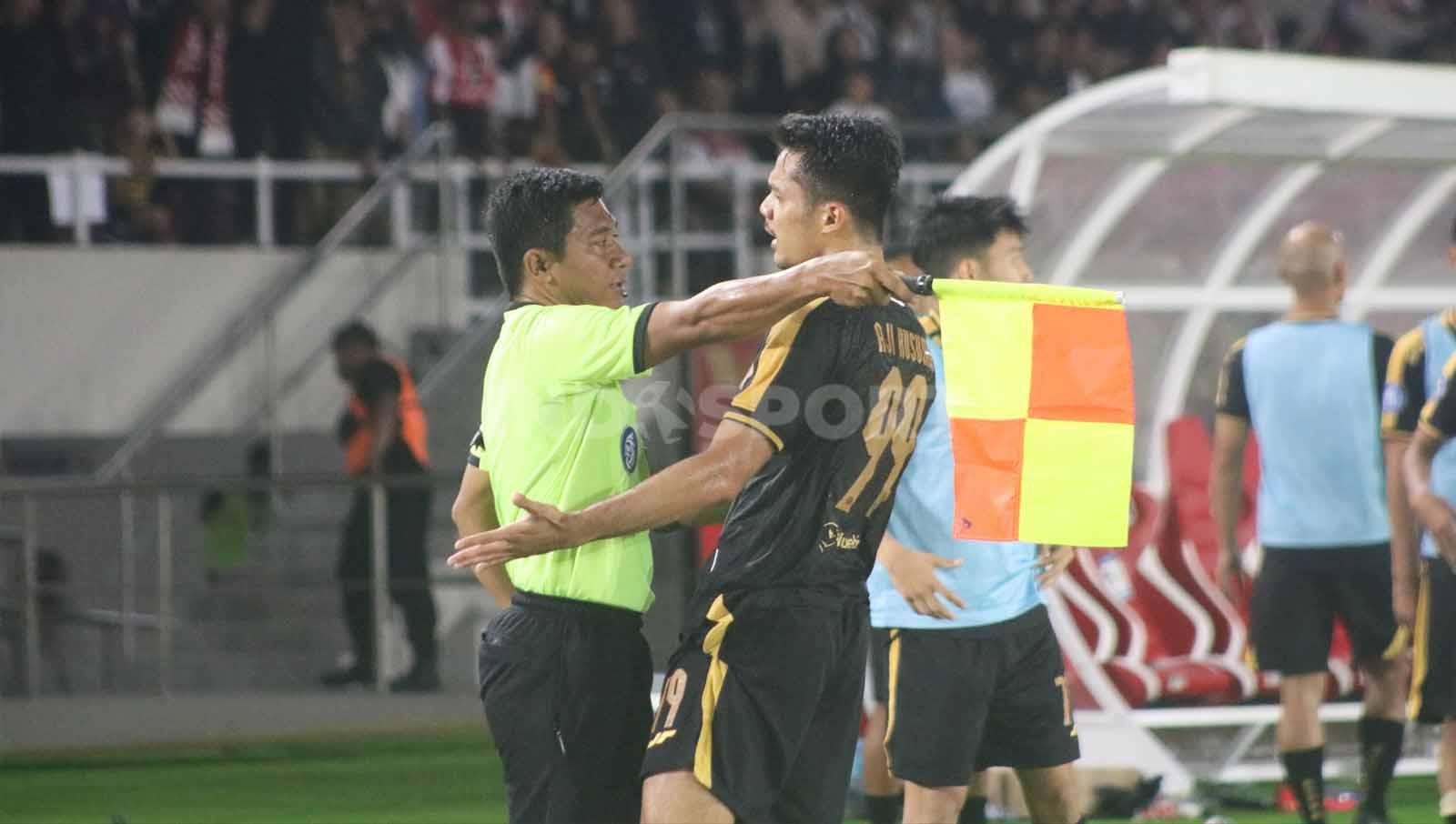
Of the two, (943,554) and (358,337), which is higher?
(358,337)

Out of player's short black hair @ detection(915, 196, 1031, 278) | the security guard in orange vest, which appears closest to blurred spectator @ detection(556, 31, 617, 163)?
the security guard in orange vest

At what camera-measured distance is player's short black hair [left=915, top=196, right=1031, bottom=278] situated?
20.6ft

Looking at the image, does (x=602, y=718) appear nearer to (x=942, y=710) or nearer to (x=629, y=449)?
(x=629, y=449)

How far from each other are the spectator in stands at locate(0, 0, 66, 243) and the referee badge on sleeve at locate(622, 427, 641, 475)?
10.9m

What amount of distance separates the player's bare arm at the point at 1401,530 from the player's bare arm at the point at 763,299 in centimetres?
331

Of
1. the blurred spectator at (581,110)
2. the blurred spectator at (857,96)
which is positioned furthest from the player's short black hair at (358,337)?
the blurred spectator at (857,96)

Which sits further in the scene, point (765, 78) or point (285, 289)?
point (765, 78)

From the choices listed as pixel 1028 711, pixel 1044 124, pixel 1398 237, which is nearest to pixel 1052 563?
pixel 1028 711

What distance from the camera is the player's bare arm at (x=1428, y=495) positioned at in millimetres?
6621

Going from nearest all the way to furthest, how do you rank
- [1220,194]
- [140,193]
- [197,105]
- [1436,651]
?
[1436,651]
[1220,194]
[140,193]
[197,105]

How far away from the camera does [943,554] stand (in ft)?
19.4

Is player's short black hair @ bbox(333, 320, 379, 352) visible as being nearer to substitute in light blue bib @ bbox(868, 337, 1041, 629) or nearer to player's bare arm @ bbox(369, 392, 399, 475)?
player's bare arm @ bbox(369, 392, 399, 475)

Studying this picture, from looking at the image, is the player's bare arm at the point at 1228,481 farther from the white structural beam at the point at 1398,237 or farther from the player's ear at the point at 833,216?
the player's ear at the point at 833,216

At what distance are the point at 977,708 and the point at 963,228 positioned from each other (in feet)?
4.72
